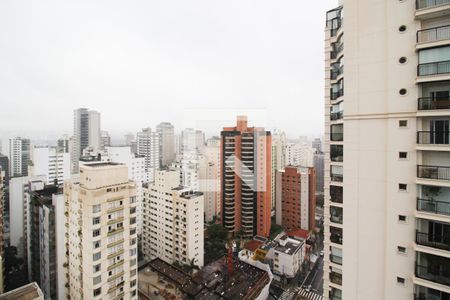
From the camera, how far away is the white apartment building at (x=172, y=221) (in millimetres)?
13688

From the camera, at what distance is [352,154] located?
140 inches

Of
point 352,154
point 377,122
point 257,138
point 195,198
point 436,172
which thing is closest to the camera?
point 436,172

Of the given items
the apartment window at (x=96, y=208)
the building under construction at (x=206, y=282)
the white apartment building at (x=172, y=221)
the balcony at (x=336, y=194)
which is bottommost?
the building under construction at (x=206, y=282)

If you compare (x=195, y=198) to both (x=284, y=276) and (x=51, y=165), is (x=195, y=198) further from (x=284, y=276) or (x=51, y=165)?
(x=51, y=165)

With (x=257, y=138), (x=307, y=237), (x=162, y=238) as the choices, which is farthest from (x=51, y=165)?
(x=307, y=237)

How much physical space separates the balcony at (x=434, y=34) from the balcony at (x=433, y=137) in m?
1.18

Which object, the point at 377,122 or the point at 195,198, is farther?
the point at 195,198

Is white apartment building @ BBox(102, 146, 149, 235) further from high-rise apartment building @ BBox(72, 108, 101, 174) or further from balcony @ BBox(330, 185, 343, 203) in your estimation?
high-rise apartment building @ BBox(72, 108, 101, 174)

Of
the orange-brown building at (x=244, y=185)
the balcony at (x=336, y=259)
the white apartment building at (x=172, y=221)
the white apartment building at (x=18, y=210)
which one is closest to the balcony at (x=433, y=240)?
the balcony at (x=336, y=259)

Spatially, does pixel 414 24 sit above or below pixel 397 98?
above

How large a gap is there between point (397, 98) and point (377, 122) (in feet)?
1.30

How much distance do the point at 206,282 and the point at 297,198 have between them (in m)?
12.4

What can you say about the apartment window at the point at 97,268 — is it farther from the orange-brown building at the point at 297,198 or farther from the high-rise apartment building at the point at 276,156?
the high-rise apartment building at the point at 276,156

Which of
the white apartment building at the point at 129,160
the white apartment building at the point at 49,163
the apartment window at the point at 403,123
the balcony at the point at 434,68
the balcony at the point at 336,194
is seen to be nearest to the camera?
the balcony at the point at 434,68
